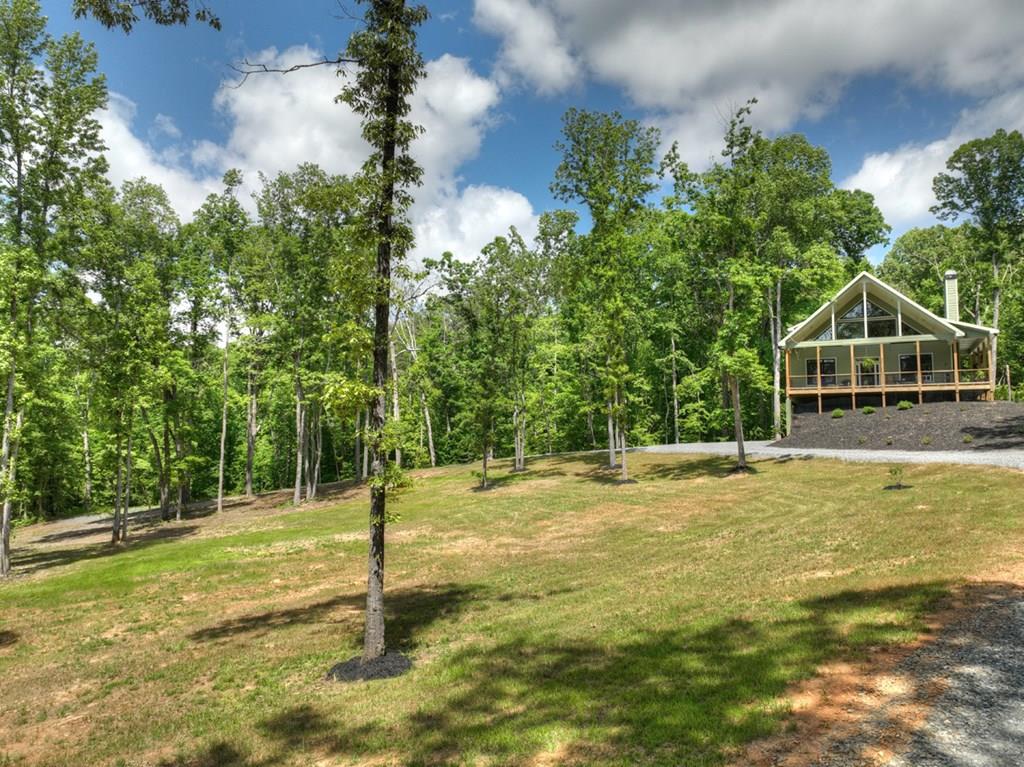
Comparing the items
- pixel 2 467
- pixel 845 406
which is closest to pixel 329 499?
pixel 2 467

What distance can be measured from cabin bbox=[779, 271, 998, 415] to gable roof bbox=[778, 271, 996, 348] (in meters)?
0.05

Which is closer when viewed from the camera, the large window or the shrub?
the shrub

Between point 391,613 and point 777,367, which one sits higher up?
point 777,367

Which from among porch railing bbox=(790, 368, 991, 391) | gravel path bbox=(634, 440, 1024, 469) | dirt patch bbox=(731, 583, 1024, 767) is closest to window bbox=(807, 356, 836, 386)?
porch railing bbox=(790, 368, 991, 391)

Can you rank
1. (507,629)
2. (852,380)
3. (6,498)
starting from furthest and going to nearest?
(852,380) → (6,498) → (507,629)

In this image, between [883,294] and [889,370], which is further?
[889,370]

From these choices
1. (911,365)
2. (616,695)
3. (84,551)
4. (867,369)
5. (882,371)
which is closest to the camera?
(616,695)

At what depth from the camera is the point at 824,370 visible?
41594 millimetres

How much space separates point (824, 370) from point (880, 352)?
4646mm

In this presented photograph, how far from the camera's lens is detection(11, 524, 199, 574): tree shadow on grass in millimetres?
22453

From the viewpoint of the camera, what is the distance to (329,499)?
35.5 meters

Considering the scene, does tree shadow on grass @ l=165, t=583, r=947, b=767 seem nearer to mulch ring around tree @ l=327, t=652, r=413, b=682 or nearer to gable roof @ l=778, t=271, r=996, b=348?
mulch ring around tree @ l=327, t=652, r=413, b=682

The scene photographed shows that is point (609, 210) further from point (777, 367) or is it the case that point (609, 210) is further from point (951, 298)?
point (951, 298)

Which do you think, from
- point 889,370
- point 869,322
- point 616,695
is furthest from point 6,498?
point 889,370
